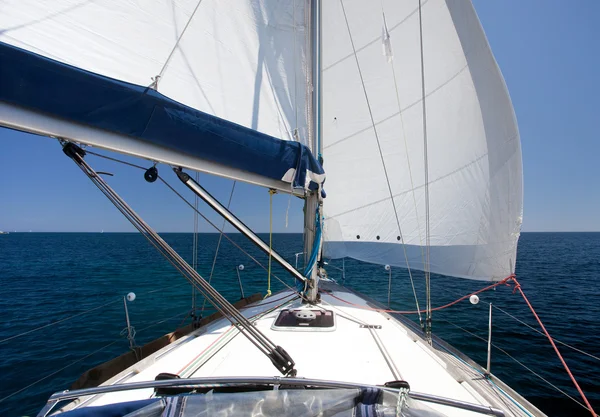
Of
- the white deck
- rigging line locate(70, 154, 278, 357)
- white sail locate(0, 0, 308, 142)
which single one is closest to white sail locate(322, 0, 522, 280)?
white sail locate(0, 0, 308, 142)

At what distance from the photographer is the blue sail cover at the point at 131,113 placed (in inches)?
64.4

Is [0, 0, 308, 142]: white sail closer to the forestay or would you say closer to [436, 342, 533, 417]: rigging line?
the forestay

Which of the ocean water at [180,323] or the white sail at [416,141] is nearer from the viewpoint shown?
the white sail at [416,141]

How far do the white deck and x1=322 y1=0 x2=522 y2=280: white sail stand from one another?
6.26 feet

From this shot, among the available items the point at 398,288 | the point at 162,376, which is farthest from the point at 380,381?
the point at 398,288

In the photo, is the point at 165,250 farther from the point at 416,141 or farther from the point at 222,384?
the point at 416,141

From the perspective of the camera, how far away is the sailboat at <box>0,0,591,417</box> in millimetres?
1703

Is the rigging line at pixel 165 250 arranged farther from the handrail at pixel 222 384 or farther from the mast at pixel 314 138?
the mast at pixel 314 138

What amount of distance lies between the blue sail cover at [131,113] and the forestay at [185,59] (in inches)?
Result: 0.5

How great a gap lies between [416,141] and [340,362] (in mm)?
3992

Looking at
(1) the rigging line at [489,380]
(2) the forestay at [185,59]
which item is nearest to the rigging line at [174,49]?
(2) the forestay at [185,59]

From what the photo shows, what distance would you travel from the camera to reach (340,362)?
2.50 meters

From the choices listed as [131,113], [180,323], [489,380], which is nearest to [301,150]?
[131,113]

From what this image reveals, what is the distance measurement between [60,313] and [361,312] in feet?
36.1
